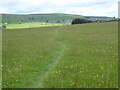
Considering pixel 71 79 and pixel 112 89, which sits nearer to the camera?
pixel 112 89

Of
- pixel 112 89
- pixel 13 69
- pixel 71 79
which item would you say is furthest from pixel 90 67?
pixel 13 69

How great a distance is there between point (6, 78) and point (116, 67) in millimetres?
10067

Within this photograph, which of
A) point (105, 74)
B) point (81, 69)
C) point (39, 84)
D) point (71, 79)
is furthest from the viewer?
point (81, 69)

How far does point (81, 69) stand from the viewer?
55.9ft

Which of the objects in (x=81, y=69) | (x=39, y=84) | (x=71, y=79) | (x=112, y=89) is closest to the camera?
(x=112, y=89)

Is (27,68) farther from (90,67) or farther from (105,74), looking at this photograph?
(105,74)

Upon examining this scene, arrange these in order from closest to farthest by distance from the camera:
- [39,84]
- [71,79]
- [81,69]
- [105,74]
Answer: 1. [39,84]
2. [71,79]
3. [105,74]
4. [81,69]

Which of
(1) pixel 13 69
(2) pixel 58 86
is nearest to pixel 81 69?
(2) pixel 58 86

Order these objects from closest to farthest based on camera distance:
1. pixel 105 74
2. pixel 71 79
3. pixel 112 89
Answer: pixel 112 89 < pixel 71 79 < pixel 105 74

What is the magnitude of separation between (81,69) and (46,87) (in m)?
5.36

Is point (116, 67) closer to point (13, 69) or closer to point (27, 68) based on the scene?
point (27, 68)

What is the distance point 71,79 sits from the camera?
1414 cm

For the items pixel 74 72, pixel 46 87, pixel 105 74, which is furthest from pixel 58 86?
pixel 105 74

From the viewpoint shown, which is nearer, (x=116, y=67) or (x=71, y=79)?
(x=71, y=79)
